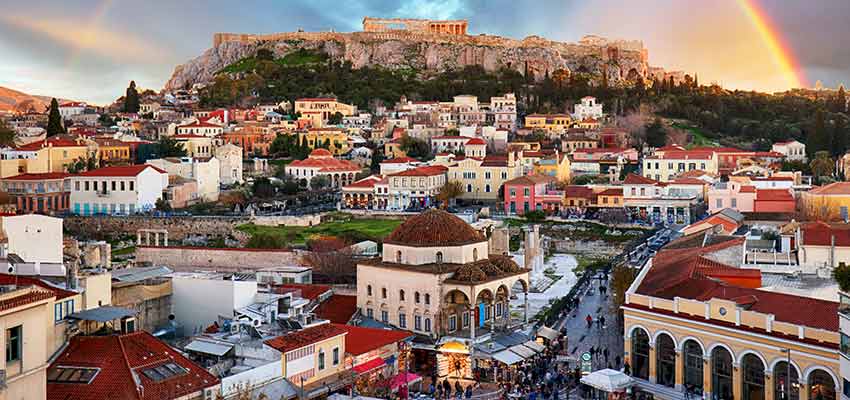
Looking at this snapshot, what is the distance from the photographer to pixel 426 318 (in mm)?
32844

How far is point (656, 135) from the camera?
284 ft

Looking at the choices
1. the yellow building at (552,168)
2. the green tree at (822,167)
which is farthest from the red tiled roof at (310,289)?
the green tree at (822,167)

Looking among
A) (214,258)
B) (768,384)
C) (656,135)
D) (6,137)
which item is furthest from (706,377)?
(6,137)

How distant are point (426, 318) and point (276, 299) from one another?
5.38 m

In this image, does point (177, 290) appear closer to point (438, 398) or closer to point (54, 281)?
point (54, 281)

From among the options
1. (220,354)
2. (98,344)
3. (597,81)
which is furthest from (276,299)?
(597,81)

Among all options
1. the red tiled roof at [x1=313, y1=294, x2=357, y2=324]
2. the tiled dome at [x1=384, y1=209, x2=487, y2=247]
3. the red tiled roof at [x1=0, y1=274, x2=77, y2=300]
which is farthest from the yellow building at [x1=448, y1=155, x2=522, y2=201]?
the red tiled roof at [x1=0, y1=274, x2=77, y2=300]

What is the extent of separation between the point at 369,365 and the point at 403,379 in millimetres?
1035

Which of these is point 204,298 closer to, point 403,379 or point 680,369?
point 403,379

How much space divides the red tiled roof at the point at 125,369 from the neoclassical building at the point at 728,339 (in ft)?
38.5

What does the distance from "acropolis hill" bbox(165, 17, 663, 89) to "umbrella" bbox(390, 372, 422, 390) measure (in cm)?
9845

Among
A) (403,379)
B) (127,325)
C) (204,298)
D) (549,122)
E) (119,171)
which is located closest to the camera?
(127,325)

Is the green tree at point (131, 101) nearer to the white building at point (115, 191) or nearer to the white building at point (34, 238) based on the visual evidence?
A: the white building at point (115, 191)

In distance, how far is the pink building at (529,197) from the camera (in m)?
66.5
